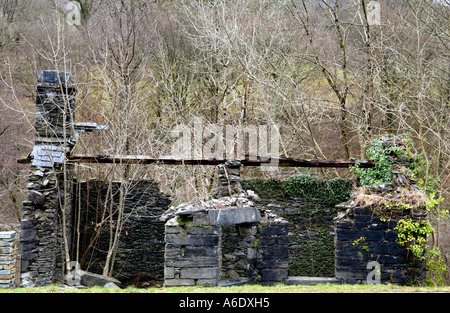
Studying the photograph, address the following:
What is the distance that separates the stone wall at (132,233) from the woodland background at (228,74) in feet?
8.55

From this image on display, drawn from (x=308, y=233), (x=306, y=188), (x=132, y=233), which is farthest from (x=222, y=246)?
(x=306, y=188)

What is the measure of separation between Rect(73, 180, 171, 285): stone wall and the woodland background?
2.61 meters

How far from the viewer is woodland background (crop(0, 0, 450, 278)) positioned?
1616 centimetres

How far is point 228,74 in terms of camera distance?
18.4m

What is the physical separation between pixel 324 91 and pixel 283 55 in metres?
3.58

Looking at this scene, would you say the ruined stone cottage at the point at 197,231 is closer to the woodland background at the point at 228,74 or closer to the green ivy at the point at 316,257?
the green ivy at the point at 316,257

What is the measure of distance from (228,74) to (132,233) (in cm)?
816

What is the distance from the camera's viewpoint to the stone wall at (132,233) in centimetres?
1311

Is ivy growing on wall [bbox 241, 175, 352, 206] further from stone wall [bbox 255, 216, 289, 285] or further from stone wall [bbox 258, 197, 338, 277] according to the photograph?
stone wall [bbox 255, 216, 289, 285]

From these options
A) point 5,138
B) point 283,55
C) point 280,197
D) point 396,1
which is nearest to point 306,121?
point 283,55

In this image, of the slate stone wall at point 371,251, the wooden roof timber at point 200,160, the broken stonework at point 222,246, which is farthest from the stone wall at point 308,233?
the slate stone wall at point 371,251

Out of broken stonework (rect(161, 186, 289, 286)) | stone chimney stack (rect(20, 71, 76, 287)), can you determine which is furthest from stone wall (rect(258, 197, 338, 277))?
stone chimney stack (rect(20, 71, 76, 287))

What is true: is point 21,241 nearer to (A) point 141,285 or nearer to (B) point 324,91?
(A) point 141,285

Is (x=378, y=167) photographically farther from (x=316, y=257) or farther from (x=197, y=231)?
(x=197, y=231)
